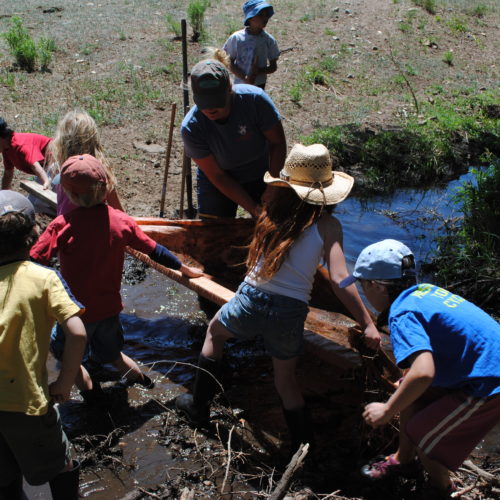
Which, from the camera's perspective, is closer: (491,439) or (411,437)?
(411,437)

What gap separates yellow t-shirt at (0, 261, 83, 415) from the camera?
7.63 ft

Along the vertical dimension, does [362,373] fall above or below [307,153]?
below

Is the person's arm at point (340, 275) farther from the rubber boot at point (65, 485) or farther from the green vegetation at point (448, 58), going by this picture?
the green vegetation at point (448, 58)

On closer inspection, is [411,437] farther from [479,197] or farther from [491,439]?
[479,197]

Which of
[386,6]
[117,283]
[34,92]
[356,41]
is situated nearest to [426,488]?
[117,283]

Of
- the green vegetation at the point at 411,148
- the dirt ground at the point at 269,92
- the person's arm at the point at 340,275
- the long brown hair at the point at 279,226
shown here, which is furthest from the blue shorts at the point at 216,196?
the green vegetation at the point at 411,148

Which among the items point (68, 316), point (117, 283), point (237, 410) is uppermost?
point (68, 316)

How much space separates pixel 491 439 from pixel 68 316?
8.63 feet

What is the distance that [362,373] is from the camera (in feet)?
10.9

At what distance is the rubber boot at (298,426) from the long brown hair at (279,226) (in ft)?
2.44

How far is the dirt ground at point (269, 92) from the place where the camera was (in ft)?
10.8

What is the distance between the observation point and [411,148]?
26.9 feet

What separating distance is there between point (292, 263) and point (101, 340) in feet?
4.15

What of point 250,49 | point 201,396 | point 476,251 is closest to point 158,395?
point 201,396
